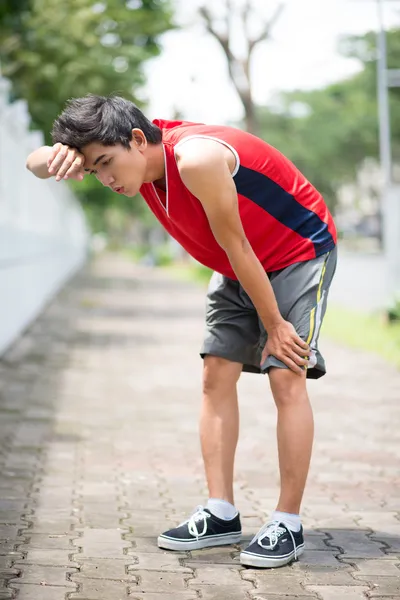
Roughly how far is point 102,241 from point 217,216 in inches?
4939

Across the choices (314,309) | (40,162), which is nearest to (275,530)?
(314,309)

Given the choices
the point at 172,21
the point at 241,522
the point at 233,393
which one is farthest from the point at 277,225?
the point at 172,21

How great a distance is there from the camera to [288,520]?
156 inches

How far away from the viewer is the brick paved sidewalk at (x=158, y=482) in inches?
146

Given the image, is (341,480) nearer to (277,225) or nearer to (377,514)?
(377,514)

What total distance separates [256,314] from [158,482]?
1.52 metres

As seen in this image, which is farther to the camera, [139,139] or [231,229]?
[139,139]

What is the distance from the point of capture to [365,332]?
13.0 m

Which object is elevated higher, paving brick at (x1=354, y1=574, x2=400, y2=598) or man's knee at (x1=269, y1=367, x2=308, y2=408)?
man's knee at (x1=269, y1=367, x2=308, y2=408)

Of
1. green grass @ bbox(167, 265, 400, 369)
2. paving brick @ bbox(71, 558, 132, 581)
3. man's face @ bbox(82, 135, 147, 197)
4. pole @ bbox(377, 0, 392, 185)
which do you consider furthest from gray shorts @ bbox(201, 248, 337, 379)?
pole @ bbox(377, 0, 392, 185)

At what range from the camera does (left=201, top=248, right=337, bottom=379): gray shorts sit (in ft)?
12.9

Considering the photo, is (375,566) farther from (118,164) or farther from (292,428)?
(118,164)

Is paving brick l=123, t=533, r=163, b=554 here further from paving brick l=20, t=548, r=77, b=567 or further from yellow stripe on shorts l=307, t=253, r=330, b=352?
yellow stripe on shorts l=307, t=253, r=330, b=352

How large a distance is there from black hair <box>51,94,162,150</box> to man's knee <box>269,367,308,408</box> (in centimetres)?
92
